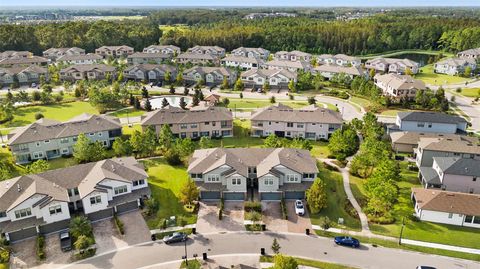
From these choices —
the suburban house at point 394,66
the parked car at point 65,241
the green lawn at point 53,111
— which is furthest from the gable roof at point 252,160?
the suburban house at point 394,66

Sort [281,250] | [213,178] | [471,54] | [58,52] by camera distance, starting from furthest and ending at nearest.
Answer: [58,52], [471,54], [213,178], [281,250]

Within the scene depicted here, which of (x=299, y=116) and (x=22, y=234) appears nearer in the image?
(x=22, y=234)

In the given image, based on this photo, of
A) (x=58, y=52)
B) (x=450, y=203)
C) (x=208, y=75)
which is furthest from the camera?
(x=58, y=52)

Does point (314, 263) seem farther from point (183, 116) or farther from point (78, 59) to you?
point (78, 59)

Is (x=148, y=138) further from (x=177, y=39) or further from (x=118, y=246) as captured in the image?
(x=177, y=39)

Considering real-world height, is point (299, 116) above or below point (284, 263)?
above

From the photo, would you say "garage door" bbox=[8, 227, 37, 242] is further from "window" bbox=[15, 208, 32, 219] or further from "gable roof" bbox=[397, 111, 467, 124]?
"gable roof" bbox=[397, 111, 467, 124]

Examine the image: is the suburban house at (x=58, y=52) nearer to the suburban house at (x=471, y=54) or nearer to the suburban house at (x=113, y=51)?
the suburban house at (x=113, y=51)

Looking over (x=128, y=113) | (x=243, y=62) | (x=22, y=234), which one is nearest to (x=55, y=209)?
(x=22, y=234)

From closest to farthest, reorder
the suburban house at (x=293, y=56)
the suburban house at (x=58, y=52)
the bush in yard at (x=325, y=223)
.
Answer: the bush in yard at (x=325, y=223), the suburban house at (x=293, y=56), the suburban house at (x=58, y=52)
